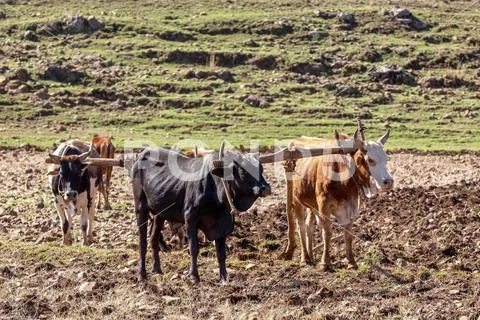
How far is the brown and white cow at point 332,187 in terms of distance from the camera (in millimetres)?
11547

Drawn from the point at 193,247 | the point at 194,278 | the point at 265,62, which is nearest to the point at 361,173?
the point at 193,247

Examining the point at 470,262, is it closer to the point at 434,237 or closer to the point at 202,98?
the point at 434,237

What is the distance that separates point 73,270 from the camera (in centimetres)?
1116

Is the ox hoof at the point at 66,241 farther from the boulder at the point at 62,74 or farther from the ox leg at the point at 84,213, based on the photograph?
the boulder at the point at 62,74

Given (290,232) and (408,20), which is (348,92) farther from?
(290,232)

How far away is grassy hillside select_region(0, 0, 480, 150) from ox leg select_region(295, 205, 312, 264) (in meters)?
19.9

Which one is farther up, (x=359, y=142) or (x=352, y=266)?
(x=359, y=142)

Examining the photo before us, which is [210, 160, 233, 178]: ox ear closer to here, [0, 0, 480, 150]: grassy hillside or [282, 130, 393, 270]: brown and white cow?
[282, 130, 393, 270]: brown and white cow

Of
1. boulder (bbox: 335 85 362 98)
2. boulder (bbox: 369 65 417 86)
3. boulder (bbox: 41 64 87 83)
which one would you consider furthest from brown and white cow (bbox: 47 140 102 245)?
boulder (bbox: 369 65 417 86)

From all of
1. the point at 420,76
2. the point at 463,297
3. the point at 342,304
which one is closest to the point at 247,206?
the point at 342,304

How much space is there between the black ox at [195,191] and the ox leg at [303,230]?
221cm

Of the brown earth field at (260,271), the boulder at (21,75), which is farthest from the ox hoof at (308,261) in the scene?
the boulder at (21,75)

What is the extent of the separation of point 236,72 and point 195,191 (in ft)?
123

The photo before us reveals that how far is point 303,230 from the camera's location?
1306 cm
